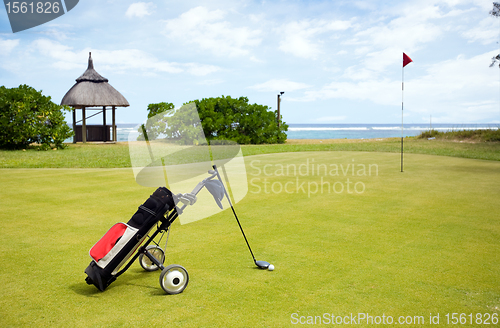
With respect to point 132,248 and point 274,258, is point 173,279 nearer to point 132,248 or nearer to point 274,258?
point 132,248

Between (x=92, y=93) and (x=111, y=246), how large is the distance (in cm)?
2455

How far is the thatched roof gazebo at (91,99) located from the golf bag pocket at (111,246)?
23.8 m

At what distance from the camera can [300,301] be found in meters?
3.28

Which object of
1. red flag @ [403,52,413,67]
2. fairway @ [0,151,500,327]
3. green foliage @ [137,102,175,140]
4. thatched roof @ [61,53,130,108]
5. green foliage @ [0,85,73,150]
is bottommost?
fairway @ [0,151,500,327]

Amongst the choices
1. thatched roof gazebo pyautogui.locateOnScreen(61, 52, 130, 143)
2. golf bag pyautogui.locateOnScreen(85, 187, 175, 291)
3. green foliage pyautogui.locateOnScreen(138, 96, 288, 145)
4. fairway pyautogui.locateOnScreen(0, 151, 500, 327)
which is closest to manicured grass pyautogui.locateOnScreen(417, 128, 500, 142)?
green foliage pyautogui.locateOnScreen(138, 96, 288, 145)

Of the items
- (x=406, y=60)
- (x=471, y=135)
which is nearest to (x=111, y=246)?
(x=406, y=60)

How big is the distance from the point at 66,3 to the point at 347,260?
7.21 metres

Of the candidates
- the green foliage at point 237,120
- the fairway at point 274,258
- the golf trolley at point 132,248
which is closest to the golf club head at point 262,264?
the fairway at point 274,258

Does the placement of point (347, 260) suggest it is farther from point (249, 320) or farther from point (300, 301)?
point (249, 320)

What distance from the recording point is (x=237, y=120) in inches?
990

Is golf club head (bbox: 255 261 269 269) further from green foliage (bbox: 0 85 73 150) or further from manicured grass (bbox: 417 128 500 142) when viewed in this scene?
manicured grass (bbox: 417 128 500 142)

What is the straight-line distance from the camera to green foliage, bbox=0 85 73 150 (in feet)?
66.5

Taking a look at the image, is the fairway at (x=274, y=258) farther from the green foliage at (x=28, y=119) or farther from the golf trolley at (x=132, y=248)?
the green foliage at (x=28, y=119)

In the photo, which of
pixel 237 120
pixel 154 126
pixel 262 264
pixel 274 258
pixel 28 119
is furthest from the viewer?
pixel 237 120
